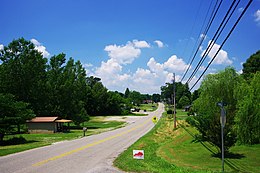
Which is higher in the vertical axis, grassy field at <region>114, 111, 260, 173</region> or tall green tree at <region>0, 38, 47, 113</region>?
tall green tree at <region>0, 38, 47, 113</region>

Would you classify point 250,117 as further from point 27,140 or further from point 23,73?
point 23,73

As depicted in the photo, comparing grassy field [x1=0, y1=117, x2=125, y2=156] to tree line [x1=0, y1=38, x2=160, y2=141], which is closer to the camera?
grassy field [x1=0, y1=117, x2=125, y2=156]

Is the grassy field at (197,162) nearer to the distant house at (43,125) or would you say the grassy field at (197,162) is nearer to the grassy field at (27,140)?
the grassy field at (27,140)

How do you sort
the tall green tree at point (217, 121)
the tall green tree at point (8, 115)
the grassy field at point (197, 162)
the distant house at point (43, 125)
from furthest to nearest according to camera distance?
the distant house at point (43, 125)
the tall green tree at point (8, 115)
the tall green tree at point (217, 121)
the grassy field at point (197, 162)

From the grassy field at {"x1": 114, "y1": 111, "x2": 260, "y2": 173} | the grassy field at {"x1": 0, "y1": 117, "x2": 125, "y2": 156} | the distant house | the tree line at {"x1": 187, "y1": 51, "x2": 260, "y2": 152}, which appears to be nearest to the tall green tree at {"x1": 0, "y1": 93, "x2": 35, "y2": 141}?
the grassy field at {"x1": 0, "y1": 117, "x2": 125, "y2": 156}

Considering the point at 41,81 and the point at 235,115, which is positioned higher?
the point at 41,81

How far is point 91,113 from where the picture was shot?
106 meters

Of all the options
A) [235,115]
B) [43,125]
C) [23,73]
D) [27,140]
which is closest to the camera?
[235,115]

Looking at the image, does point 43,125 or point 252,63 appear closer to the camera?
point 43,125

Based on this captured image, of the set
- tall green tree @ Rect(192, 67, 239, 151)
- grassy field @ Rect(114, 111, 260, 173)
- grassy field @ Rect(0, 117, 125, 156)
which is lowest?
grassy field @ Rect(0, 117, 125, 156)

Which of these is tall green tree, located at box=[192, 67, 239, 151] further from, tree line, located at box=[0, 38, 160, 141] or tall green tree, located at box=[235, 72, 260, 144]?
tree line, located at box=[0, 38, 160, 141]

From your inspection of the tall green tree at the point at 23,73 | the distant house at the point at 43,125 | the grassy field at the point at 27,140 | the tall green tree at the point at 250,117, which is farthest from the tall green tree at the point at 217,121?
the tall green tree at the point at 23,73

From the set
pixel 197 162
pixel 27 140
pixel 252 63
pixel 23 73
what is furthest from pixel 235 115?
pixel 23 73

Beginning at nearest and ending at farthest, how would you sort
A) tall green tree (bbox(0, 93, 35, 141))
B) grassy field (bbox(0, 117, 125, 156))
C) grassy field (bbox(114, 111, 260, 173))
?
grassy field (bbox(114, 111, 260, 173)) → grassy field (bbox(0, 117, 125, 156)) → tall green tree (bbox(0, 93, 35, 141))
